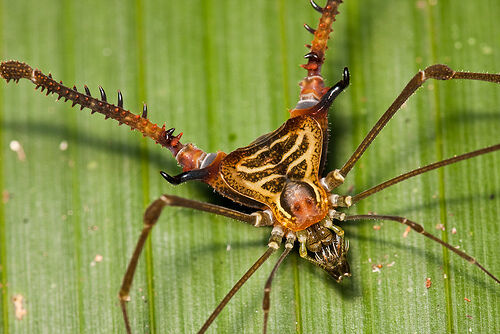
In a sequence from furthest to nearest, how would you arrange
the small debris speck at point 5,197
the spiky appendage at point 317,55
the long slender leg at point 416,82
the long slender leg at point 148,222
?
the small debris speck at point 5,197
the spiky appendage at point 317,55
the long slender leg at point 416,82
the long slender leg at point 148,222

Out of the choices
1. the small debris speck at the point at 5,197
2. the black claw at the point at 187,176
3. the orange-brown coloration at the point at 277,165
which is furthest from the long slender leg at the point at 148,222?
the small debris speck at the point at 5,197

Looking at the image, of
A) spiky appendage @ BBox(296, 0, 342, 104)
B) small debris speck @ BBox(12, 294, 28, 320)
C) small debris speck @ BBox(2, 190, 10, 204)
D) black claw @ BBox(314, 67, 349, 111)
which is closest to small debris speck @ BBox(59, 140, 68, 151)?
small debris speck @ BBox(2, 190, 10, 204)

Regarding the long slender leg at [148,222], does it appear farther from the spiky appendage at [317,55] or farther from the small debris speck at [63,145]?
the small debris speck at [63,145]

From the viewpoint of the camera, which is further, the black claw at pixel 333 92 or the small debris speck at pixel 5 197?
the small debris speck at pixel 5 197

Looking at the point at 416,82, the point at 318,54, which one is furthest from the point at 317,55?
the point at 416,82

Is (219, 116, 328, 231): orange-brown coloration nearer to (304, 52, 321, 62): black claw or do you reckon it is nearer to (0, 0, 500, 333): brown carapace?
(0, 0, 500, 333): brown carapace

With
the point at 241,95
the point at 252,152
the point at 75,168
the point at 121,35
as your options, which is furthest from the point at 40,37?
the point at 252,152

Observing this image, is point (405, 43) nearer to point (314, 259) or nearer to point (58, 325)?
point (314, 259)
